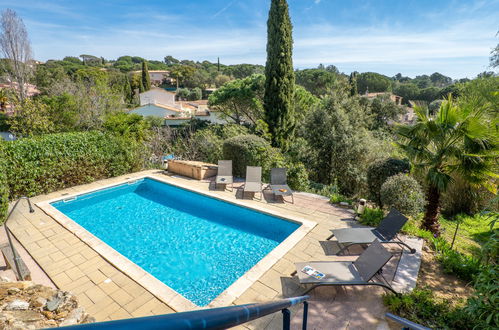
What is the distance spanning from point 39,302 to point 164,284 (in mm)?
2115

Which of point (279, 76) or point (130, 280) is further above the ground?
point (279, 76)

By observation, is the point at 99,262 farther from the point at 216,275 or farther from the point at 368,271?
the point at 368,271

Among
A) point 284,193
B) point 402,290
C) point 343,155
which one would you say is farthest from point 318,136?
point 402,290

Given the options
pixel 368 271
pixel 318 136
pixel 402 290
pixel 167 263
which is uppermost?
pixel 318 136

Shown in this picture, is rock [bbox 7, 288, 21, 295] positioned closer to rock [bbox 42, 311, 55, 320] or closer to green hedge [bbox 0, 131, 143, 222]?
rock [bbox 42, 311, 55, 320]

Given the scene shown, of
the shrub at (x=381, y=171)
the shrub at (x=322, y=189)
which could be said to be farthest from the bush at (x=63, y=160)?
the shrub at (x=381, y=171)

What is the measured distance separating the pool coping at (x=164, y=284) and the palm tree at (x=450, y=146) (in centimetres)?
340

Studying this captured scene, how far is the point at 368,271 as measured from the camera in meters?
5.10

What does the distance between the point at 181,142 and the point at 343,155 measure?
9952mm

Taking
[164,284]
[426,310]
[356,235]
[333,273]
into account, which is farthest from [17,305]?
[356,235]

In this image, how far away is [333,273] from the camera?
5203 mm

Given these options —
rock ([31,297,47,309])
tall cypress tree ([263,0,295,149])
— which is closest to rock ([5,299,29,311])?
Answer: rock ([31,297,47,309])

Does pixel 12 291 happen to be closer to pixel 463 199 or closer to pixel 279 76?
pixel 463 199

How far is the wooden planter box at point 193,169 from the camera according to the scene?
1229 cm
